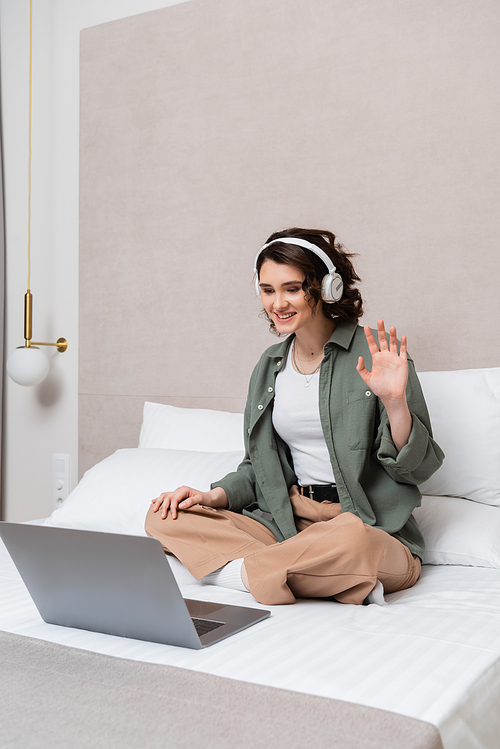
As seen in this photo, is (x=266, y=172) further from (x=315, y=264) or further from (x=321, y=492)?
(x=321, y=492)

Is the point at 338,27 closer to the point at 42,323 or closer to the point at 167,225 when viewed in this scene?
the point at 167,225

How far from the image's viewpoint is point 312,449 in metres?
1.65

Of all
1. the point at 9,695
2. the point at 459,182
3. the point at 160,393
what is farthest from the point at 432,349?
the point at 9,695

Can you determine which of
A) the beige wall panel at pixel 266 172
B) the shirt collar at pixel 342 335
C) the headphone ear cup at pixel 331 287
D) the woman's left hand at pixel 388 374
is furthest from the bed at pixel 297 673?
the beige wall panel at pixel 266 172

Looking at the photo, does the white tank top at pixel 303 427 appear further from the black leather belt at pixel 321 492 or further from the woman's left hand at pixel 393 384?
the woman's left hand at pixel 393 384

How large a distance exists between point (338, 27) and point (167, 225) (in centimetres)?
90

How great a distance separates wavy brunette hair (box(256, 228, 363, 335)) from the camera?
161 centimetres

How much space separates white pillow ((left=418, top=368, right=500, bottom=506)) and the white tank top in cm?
34

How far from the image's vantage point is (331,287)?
1.61 metres

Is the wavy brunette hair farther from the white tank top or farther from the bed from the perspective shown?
the bed

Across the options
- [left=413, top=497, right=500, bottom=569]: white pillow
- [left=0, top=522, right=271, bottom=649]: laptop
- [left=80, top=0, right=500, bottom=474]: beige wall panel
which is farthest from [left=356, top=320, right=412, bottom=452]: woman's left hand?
[left=80, top=0, right=500, bottom=474]: beige wall panel

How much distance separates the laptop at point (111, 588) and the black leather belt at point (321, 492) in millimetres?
445

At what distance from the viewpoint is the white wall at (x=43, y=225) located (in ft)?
9.35

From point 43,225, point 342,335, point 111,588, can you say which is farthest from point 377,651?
point 43,225
